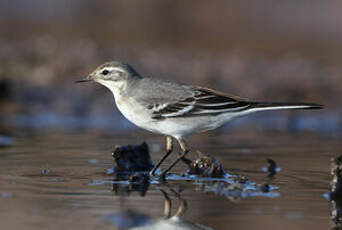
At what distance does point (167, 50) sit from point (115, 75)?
8.80m

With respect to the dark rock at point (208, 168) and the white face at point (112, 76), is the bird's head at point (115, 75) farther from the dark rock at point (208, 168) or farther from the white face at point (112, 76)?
the dark rock at point (208, 168)

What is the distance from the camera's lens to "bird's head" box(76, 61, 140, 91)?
9.51 meters

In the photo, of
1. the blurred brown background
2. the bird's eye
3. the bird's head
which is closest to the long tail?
the bird's head

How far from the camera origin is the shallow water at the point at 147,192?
664 centimetres

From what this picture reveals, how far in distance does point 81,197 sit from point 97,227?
1.22m

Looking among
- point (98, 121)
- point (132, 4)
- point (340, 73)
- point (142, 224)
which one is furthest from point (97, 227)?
point (132, 4)

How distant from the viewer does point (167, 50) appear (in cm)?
1830

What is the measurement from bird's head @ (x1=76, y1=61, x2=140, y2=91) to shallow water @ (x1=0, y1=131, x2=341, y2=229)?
1086 millimetres

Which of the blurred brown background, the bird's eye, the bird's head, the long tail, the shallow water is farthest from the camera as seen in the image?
the blurred brown background

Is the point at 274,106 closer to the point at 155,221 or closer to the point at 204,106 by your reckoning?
the point at 204,106

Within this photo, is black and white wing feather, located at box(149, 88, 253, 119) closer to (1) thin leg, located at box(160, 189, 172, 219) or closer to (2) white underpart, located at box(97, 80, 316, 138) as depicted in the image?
(2) white underpart, located at box(97, 80, 316, 138)

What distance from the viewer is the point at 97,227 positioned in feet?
20.6

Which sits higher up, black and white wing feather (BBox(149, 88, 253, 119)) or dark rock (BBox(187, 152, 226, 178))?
black and white wing feather (BBox(149, 88, 253, 119))

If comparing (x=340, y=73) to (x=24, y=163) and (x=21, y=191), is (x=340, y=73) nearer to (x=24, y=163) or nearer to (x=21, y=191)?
(x=24, y=163)
